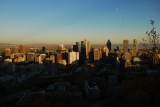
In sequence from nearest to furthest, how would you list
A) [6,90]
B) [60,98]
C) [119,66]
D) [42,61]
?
[60,98] < [6,90] < [119,66] < [42,61]

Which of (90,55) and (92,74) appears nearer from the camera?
(92,74)

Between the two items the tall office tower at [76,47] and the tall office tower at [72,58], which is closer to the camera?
the tall office tower at [72,58]

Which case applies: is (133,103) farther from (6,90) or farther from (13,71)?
(13,71)

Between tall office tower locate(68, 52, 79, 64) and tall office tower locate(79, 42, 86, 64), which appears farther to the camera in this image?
tall office tower locate(79, 42, 86, 64)

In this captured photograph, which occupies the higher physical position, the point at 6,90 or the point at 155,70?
the point at 155,70

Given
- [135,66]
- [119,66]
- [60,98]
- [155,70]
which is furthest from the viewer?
[119,66]

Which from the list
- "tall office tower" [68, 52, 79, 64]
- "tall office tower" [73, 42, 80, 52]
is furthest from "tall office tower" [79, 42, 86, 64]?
"tall office tower" [73, 42, 80, 52]

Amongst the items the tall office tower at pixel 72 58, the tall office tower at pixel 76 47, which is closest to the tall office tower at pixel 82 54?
the tall office tower at pixel 72 58

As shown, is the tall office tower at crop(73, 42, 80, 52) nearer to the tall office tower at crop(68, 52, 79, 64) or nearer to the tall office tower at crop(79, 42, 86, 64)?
the tall office tower at crop(79, 42, 86, 64)

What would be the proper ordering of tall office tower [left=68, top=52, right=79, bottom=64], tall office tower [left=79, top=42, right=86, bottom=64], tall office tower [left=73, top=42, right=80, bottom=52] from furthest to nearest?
tall office tower [left=73, top=42, right=80, bottom=52] < tall office tower [left=79, top=42, right=86, bottom=64] < tall office tower [left=68, top=52, right=79, bottom=64]

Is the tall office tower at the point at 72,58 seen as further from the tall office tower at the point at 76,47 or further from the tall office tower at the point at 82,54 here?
the tall office tower at the point at 76,47

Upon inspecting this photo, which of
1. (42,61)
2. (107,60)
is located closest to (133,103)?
(107,60)
